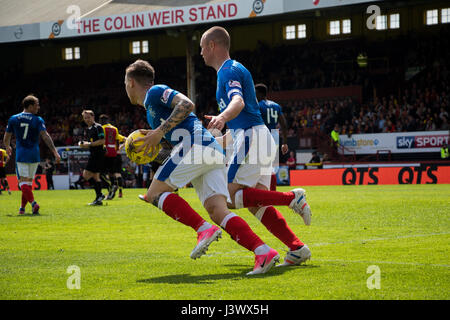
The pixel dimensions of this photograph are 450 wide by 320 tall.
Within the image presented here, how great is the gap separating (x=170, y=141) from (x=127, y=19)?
91.3 feet

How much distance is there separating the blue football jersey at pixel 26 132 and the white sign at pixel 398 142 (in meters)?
19.3

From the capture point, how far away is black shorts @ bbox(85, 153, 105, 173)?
16719 mm

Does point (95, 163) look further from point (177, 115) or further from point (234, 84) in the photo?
point (177, 115)

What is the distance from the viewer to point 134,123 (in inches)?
1564

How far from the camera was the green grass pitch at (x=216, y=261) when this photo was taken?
4594 millimetres

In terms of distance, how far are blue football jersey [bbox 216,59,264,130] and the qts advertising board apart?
1962cm

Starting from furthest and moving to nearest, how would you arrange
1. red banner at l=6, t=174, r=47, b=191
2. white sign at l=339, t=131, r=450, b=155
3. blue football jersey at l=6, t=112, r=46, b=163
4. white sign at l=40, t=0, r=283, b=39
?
red banner at l=6, t=174, r=47, b=191 → white sign at l=40, t=0, r=283, b=39 → white sign at l=339, t=131, r=450, b=155 → blue football jersey at l=6, t=112, r=46, b=163

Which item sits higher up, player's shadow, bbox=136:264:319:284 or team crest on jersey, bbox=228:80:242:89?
team crest on jersey, bbox=228:80:242:89

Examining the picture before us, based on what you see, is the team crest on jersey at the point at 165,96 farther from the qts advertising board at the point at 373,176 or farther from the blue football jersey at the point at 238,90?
the qts advertising board at the point at 373,176

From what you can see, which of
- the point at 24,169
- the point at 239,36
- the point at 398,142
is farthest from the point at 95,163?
the point at 239,36

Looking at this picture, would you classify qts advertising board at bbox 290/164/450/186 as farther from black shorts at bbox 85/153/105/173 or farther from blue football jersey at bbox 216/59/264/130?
blue football jersey at bbox 216/59/264/130

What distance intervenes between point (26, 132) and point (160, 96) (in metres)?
8.11

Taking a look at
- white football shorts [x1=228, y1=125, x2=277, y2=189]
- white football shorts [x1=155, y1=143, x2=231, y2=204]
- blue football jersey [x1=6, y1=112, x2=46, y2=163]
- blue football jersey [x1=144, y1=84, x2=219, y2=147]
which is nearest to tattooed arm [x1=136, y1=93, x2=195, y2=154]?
blue football jersey [x1=144, y1=84, x2=219, y2=147]

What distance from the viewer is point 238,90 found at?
18.2 feet
